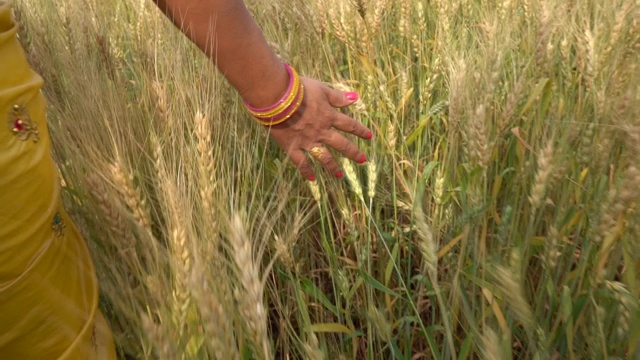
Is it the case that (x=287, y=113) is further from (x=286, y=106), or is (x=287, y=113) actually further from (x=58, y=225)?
(x=58, y=225)

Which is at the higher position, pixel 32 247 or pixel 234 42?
pixel 234 42

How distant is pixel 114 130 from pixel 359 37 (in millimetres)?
626

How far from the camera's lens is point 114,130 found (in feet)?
2.95

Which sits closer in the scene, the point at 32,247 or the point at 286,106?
the point at 32,247

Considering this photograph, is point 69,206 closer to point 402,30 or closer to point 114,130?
point 114,130

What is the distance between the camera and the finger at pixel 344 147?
3.14ft

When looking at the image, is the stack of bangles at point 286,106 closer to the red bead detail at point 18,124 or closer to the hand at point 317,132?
the hand at point 317,132


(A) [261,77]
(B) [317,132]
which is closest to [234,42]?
(A) [261,77]

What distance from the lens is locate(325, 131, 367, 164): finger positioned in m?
0.96

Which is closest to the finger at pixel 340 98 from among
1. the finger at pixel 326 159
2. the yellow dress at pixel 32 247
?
the finger at pixel 326 159

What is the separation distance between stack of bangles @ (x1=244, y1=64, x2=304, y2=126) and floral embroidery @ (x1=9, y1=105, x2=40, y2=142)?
1.26 ft

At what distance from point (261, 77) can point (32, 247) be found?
17.7 inches

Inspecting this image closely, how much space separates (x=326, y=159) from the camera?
0.96 m

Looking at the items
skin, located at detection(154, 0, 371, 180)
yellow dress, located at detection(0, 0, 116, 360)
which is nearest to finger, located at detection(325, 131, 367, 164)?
skin, located at detection(154, 0, 371, 180)
